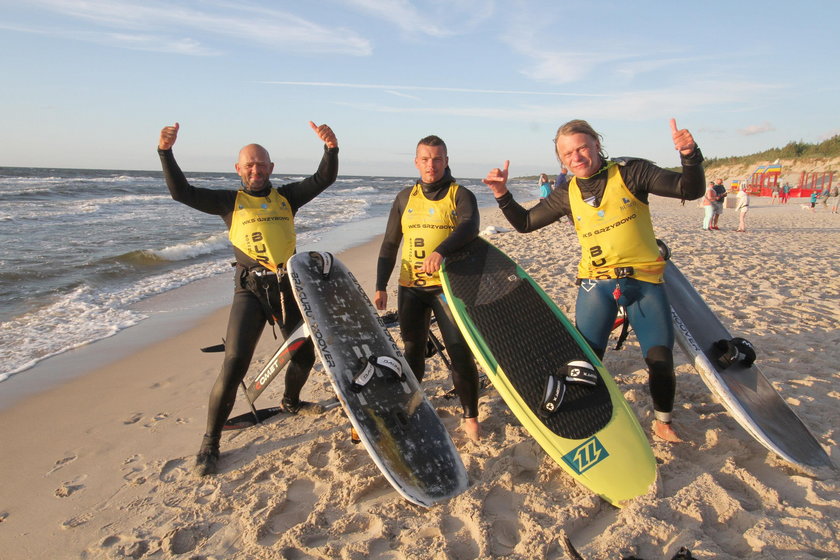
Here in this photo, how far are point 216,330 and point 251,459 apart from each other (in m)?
3.62

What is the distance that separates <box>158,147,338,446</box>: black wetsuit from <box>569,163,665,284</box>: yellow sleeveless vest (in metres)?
1.99

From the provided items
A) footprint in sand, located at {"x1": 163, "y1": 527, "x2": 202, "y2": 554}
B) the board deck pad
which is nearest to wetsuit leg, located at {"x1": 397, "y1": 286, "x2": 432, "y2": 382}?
footprint in sand, located at {"x1": 163, "y1": 527, "x2": 202, "y2": 554}

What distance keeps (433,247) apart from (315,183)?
3.66 feet

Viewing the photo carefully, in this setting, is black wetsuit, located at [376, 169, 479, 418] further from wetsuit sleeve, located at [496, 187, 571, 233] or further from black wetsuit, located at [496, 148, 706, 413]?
black wetsuit, located at [496, 148, 706, 413]

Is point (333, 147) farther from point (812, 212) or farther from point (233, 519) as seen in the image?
point (812, 212)

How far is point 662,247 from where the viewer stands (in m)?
3.35

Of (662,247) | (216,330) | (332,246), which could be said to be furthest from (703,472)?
(332,246)

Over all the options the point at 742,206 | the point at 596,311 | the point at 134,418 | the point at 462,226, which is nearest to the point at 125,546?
the point at 134,418

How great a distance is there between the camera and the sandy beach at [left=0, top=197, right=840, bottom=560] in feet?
7.89

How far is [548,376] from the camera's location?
125 inches

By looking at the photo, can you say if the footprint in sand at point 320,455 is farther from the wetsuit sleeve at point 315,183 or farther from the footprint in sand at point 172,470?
the wetsuit sleeve at point 315,183

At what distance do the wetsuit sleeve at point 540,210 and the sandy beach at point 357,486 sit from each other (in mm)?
1396

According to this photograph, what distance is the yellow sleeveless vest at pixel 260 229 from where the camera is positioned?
11.9ft

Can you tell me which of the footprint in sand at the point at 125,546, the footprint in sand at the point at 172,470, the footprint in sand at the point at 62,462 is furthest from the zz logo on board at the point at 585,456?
the footprint in sand at the point at 62,462
